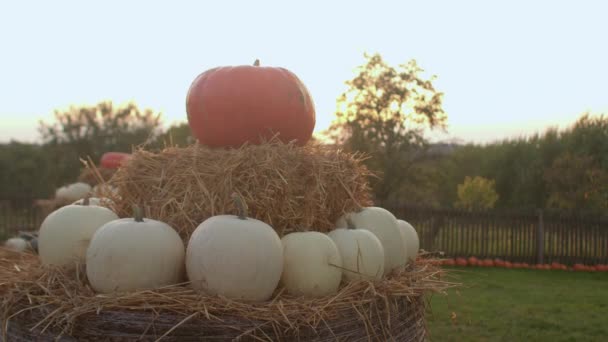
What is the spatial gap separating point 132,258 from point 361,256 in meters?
0.93

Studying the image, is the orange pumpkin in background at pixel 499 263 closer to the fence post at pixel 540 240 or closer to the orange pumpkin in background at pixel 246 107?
the fence post at pixel 540 240

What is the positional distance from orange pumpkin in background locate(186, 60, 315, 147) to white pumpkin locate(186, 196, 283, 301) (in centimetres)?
84

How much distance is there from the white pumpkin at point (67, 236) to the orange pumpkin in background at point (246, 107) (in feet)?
2.45

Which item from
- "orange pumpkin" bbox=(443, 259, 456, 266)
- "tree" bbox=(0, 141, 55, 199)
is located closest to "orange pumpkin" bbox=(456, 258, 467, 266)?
"orange pumpkin" bbox=(443, 259, 456, 266)

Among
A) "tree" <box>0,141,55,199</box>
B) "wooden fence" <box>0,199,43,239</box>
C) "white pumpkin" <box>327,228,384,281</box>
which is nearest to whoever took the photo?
"white pumpkin" <box>327,228,384,281</box>

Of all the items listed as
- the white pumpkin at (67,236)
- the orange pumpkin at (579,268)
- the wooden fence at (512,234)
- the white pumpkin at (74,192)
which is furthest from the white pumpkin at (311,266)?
the orange pumpkin at (579,268)

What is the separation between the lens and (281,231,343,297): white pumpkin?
7.65ft

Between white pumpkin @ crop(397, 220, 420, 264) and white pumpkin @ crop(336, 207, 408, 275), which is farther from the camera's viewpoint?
white pumpkin @ crop(397, 220, 420, 264)

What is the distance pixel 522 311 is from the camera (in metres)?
6.40

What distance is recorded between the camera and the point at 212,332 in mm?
1938

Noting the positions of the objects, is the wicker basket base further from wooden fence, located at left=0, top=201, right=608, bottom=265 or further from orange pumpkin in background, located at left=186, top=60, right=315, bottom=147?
wooden fence, located at left=0, top=201, right=608, bottom=265

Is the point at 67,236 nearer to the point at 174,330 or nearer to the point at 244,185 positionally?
the point at 244,185

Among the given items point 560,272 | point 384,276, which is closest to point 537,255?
point 560,272

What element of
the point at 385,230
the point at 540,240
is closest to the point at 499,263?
the point at 540,240
